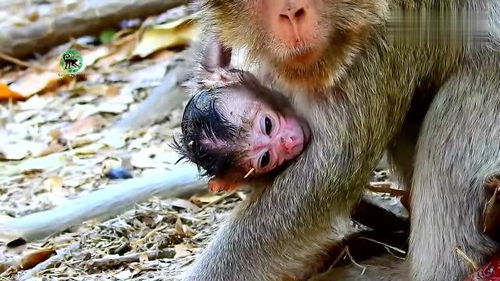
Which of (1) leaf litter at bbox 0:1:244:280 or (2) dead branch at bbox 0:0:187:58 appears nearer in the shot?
(1) leaf litter at bbox 0:1:244:280

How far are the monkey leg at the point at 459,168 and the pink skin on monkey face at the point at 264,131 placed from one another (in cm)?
61

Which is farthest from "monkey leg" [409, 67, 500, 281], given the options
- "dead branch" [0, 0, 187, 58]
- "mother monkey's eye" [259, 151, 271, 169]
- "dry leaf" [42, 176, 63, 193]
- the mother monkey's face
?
"dead branch" [0, 0, 187, 58]

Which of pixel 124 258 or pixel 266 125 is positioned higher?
pixel 266 125

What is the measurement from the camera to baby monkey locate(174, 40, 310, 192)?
15.5 ft

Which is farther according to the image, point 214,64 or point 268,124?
point 214,64

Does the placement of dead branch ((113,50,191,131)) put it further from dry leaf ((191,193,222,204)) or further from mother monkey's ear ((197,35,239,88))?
mother monkey's ear ((197,35,239,88))

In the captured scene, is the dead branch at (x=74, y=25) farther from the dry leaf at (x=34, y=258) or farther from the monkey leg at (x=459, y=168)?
the monkey leg at (x=459, y=168)

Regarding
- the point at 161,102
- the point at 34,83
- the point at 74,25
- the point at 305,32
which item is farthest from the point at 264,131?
the point at 74,25

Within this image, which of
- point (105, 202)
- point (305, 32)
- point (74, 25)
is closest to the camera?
point (305, 32)

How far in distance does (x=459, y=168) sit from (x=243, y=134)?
1.01m

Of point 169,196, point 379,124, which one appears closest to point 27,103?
point 169,196

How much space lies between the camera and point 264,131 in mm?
4762

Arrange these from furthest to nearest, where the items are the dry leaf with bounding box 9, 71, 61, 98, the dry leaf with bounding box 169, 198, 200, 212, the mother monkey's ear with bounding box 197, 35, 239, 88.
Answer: the dry leaf with bounding box 9, 71, 61, 98
the dry leaf with bounding box 169, 198, 200, 212
the mother monkey's ear with bounding box 197, 35, 239, 88

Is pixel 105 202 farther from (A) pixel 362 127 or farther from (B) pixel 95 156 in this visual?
(A) pixel 362 127
